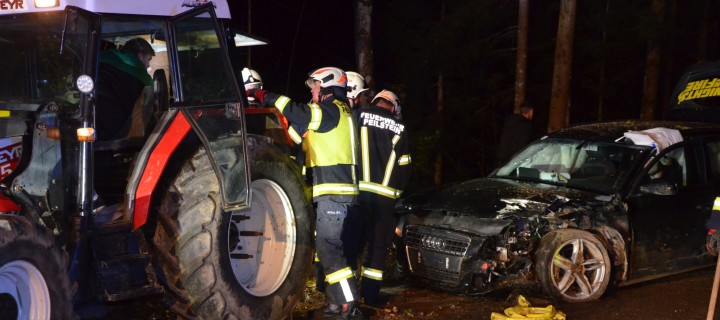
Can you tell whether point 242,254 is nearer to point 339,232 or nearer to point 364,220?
point 339,232

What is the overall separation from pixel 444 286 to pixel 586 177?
6.60 feet

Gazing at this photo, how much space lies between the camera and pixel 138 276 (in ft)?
17.6

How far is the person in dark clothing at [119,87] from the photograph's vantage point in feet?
18.4

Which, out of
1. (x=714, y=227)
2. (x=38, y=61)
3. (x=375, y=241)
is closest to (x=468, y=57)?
(x=375, y=241)

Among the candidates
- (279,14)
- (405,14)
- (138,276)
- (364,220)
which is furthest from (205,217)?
(279,14)

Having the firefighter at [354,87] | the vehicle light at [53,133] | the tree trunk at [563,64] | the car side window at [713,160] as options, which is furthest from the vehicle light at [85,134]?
the tree trunk at [563,64]

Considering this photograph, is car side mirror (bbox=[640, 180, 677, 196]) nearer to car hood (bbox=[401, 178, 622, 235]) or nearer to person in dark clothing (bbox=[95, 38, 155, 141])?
car hood (bbox=[401, 178, 622, 235])


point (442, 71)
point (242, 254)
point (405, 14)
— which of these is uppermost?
→ point (405, 14)

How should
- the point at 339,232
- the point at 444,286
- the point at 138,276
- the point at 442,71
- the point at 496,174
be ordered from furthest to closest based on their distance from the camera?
the point at 442,71, the point at 496,174, the point at 444,286, the point at 339,232, the point at 138,276

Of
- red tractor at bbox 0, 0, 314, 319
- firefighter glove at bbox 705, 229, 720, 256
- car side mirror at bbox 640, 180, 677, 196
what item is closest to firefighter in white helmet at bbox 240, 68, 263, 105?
red tractor at bbox 0, 0, 314, 319

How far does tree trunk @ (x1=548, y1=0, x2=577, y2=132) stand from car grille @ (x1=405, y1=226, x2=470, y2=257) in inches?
285

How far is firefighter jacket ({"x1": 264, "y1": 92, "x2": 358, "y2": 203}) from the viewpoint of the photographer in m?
6.73

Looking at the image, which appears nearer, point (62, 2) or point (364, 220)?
point (62, 2)

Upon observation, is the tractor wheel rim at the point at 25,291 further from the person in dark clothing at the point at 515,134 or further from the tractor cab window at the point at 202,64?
the person in dark clothing at the point at 515,134
